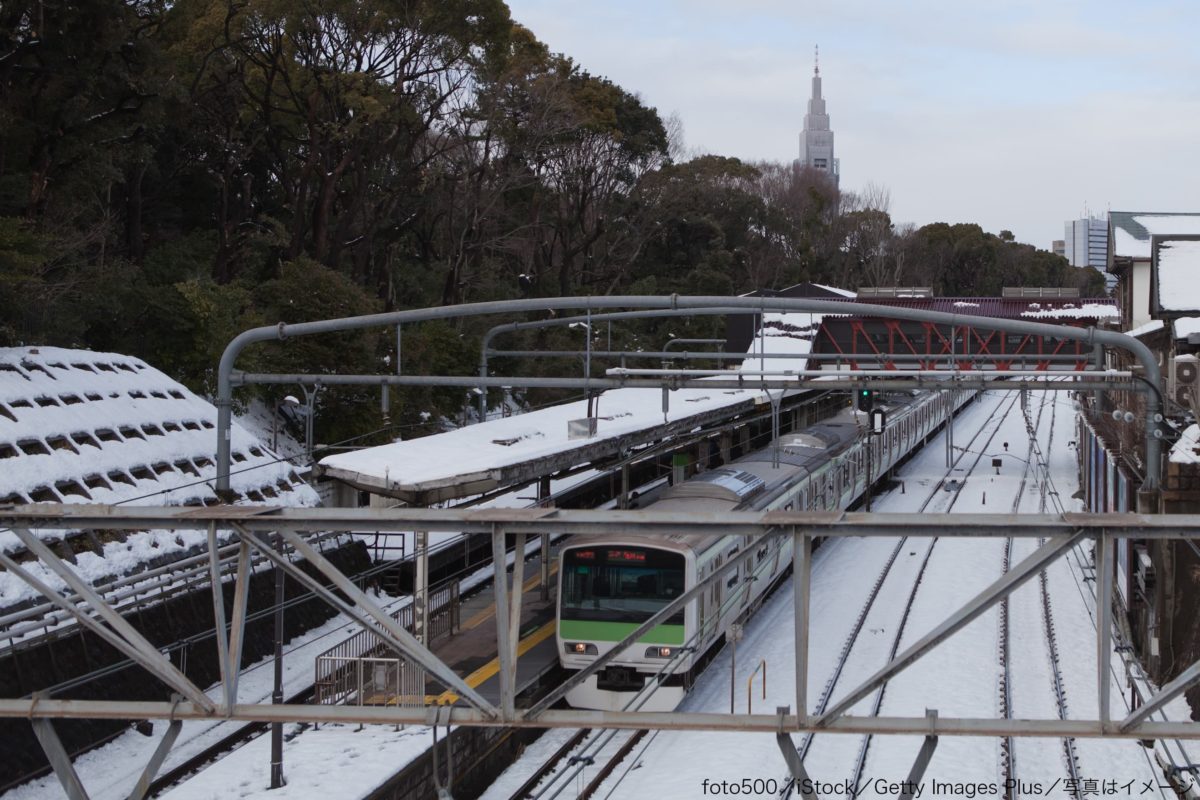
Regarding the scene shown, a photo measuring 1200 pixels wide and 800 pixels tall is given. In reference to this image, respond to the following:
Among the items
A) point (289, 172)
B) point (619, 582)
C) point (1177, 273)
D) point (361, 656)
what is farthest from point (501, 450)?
point (289, 172)

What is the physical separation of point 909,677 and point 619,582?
4631 mm

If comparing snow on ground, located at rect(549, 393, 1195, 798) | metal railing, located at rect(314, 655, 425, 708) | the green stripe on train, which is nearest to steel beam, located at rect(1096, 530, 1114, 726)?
snow on ground, located at rect(549, 393, 1195, 798)

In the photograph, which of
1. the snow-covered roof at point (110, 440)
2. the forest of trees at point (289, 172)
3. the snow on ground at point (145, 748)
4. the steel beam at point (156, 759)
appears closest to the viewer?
the steel beam at point (156, 759)

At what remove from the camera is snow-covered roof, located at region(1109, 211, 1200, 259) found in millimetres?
22812

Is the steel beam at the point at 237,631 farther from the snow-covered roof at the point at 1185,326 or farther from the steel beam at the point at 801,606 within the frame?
the snow-covered roof at the point at 1185,326

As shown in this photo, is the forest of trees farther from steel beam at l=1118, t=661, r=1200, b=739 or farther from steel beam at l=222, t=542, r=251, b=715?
steel beam at l=1118, t=661, r=1200, b=739

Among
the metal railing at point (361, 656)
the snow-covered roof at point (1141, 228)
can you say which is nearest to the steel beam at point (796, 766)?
the metal railing at point (361, 656)

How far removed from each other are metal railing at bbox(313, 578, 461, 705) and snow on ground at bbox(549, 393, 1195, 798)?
2170mm

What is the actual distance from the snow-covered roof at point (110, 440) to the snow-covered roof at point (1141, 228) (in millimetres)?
16105

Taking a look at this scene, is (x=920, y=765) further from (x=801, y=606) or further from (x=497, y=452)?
(x=497, y=452)

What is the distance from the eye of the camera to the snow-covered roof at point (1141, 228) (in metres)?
22.8

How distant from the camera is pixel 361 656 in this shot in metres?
13.7

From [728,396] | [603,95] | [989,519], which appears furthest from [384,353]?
[989,519]

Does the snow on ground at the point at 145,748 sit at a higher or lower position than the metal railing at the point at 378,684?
lower
